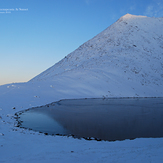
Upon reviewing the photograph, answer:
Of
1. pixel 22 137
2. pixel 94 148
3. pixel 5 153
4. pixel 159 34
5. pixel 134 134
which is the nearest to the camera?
pixel 5 153

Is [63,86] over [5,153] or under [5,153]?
over

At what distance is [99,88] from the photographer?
37.4 m

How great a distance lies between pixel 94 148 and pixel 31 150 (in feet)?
9.07

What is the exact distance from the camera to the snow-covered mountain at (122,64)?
39.4 meters

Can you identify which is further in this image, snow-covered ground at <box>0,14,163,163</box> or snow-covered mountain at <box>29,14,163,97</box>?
snow-covered mountain at <box>29,14,163,97</box>

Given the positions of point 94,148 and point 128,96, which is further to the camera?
point 128,96

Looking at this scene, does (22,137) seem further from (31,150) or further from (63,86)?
(63,86)

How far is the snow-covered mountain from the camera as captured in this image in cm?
3936

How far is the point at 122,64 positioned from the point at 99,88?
1773cm

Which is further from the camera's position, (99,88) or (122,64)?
(122,64)

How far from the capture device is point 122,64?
51.3m

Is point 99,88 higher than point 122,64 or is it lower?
lower

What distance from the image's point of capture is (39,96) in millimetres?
27234

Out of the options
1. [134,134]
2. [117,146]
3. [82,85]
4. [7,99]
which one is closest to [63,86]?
[82,85]
